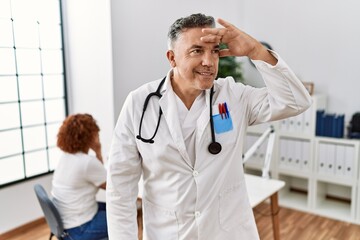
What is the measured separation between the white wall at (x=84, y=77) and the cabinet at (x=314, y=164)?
172cm

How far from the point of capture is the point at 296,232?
11.3 feet

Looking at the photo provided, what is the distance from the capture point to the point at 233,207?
1.36 m

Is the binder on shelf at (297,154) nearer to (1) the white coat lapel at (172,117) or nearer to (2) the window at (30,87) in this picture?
(2) the window at (30,87)

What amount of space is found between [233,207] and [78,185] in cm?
129

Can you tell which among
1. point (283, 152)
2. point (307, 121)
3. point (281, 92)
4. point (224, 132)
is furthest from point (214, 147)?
point (283, 152)

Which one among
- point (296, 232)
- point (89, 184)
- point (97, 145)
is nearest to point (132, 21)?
point (97, 145)

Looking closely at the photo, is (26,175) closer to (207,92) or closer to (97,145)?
(97,145)

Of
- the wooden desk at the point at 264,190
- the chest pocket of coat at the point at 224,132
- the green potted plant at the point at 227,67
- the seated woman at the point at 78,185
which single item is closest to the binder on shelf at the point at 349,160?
the wooden desk at the point at 264,190

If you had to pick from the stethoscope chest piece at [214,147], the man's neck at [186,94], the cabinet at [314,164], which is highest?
the man's neck at [186,94]

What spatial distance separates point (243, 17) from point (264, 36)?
39 cm

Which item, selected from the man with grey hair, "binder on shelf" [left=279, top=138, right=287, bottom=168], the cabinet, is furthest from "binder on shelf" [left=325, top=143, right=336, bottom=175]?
the man with grey hair

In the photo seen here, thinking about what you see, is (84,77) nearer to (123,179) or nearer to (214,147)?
(123,179)

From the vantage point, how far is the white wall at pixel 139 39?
3.43m

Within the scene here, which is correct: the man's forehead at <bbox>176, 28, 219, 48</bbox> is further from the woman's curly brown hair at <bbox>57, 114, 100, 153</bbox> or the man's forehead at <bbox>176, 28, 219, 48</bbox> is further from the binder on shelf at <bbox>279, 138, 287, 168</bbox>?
the binder on shelf at <bbox>279, 138, 287, 168</bbox>
